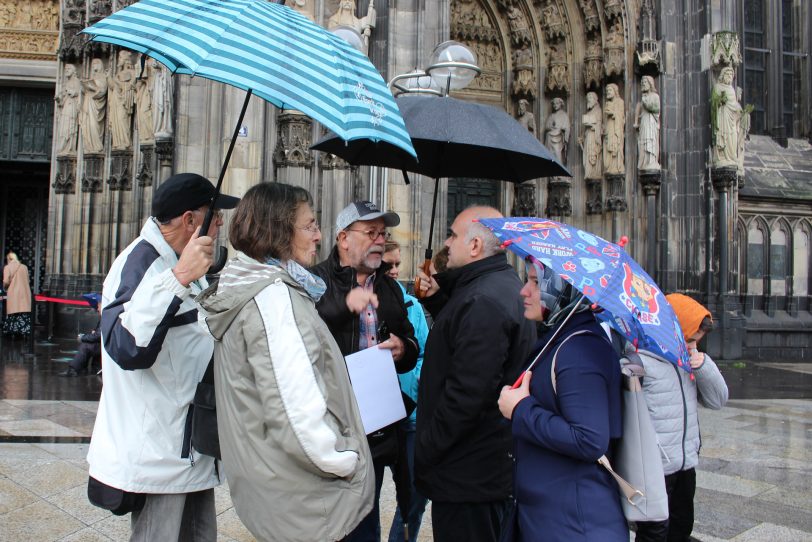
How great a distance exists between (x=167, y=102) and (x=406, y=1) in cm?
440

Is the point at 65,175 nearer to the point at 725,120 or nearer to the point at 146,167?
the point at 146,167

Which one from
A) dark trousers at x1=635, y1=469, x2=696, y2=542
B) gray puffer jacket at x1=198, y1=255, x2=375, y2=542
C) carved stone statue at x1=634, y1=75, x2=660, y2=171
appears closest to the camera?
gray puffer jacket at x1=198, y1=255, x2=375, y2=542

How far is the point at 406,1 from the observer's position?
474 inches

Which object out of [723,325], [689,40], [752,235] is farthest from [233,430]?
[752,235]

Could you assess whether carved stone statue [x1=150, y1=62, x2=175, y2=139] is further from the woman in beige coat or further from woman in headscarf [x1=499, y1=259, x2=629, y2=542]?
woman in headscarf [x1=499, y1=259, x2=629, y2=542]

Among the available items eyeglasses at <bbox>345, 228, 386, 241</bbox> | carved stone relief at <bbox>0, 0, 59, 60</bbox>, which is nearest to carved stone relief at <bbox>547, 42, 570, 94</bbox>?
carved stone relief at <bbox>0, 0, 59, 60</bbox>

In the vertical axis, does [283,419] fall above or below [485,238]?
below

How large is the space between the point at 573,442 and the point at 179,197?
5.50 ft

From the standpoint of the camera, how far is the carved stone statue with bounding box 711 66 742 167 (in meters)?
14.6

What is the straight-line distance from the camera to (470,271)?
3.11 m

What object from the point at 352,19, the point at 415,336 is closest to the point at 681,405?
the point at 415,336

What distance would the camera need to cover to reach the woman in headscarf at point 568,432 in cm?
237

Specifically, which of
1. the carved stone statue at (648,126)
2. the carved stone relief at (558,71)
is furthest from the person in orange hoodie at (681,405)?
the carved stone relief at (558,71)

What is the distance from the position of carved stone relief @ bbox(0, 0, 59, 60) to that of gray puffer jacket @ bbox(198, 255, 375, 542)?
17436mm
